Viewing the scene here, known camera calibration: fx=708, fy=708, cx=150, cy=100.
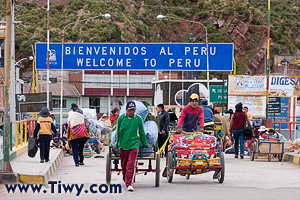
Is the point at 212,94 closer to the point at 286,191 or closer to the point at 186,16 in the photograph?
the point at 286,191

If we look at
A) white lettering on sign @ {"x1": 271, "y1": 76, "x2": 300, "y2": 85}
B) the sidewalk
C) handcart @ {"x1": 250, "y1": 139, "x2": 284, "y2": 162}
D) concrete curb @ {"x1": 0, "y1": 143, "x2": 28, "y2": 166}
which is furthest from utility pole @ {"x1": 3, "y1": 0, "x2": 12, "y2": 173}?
white lettering on sign @ {"x1": 271, "y1": 76, "x2": 300, "y2": 85}

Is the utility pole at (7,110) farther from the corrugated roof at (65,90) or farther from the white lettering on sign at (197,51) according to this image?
the corrugated roof at (65,90)

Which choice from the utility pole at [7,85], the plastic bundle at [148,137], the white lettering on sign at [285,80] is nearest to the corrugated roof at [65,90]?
the white lettering on sign at [285,80]

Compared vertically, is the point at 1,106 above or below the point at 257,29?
below

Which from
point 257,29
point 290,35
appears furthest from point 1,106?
point 290,35

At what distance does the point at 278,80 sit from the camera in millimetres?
35750

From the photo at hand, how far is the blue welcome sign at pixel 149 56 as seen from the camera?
32812 mm

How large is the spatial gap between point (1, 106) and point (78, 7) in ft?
137

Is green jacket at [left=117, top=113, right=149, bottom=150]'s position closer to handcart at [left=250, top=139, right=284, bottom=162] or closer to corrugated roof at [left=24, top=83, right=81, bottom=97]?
handcart at [left=250, top=139, right=284, bottom=162]

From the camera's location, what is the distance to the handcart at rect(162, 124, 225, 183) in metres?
13.7

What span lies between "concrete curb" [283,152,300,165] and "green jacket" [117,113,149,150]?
9.31 meters

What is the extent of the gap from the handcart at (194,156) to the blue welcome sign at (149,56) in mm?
18786

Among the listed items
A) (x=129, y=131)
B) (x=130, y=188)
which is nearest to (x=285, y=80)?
(x=129, y=131)

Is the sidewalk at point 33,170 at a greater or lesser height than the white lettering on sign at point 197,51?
lesser
